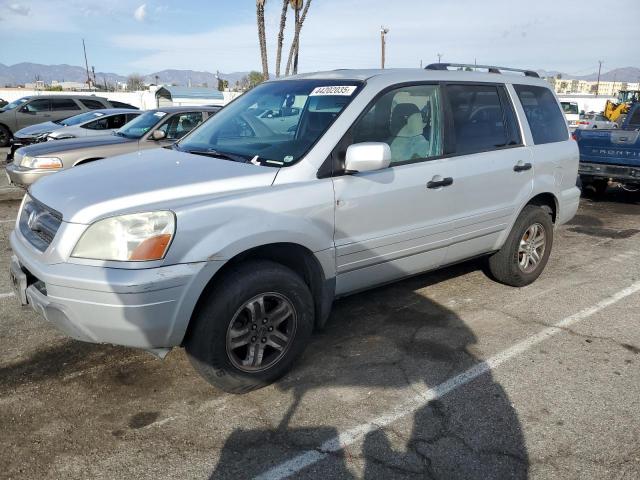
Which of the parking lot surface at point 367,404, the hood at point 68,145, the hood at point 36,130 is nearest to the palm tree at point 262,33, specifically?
the hood at point 36,130

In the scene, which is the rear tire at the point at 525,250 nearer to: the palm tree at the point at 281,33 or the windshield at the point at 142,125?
the windshield at the point at 142,125

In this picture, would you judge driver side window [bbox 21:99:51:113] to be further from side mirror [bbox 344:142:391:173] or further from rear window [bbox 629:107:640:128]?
side mirror [bbox 344:142:391:173]

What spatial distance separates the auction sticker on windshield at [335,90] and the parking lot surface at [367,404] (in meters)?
1.75

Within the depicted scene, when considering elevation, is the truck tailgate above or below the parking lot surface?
above

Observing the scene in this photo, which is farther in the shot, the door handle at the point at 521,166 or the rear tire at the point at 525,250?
the rear tire at the point at 525,250

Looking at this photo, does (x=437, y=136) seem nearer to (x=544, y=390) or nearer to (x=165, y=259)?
(x=544, y=390)

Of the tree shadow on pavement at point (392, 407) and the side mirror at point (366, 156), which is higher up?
the side mirror at point (366, 156)

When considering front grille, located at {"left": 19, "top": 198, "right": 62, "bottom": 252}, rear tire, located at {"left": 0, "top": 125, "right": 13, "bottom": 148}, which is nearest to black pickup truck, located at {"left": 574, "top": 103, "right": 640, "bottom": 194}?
front grille, located at {"left": 19, "top": 198, "right": 62, "bottom": 252}

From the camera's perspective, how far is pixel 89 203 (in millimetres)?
2775

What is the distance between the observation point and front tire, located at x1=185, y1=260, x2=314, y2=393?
2865 millimetres

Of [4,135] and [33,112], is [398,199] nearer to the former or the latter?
[33,112]

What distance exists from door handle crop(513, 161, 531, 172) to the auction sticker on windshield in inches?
67.0

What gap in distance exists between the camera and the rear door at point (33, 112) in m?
16.7

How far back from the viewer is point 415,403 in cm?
309
